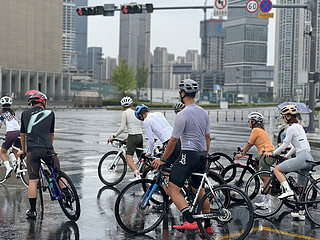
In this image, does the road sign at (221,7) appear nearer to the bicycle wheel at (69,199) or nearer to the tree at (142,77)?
the bicycle wheel at (69,199)

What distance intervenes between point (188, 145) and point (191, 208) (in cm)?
83

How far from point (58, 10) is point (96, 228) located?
9379 cm

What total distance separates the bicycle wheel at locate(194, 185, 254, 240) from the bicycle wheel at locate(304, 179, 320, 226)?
1.44 metres

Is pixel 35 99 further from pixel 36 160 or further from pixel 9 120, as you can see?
pixel 9 120

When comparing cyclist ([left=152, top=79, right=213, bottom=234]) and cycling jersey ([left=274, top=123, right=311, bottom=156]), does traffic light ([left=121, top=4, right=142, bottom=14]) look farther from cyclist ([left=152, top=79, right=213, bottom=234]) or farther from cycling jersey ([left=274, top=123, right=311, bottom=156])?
cyclist ([left=152, top=79, right=213, bottom=234])

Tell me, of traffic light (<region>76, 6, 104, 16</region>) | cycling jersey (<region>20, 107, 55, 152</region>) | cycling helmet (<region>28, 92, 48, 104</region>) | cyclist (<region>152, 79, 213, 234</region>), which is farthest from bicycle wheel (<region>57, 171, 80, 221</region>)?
traffic light (<region>76, 6, 104, 16</region>)

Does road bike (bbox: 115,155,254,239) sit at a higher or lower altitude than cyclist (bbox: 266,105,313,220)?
lower

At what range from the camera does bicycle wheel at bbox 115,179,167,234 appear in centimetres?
654

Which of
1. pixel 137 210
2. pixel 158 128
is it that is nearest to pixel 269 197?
pixel 137 210

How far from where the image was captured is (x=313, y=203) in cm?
711

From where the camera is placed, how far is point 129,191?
6.57 m

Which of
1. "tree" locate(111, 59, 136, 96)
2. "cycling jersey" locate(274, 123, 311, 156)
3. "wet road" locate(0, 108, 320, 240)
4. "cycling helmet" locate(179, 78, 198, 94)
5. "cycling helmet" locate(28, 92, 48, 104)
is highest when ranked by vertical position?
"tree" locate(111, 59, 136, 96)

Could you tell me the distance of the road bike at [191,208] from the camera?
20.2ft

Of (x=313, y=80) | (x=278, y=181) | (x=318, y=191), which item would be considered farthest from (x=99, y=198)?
(x=313, y=80)
